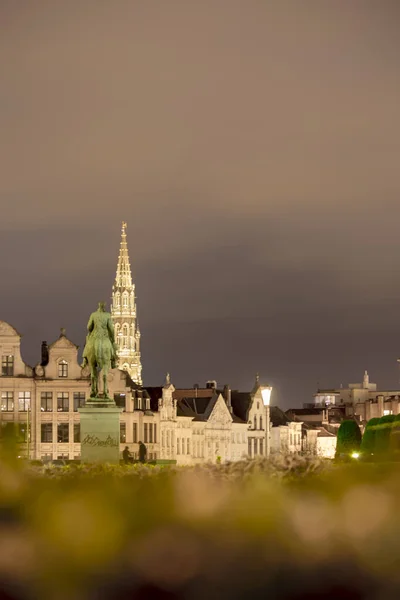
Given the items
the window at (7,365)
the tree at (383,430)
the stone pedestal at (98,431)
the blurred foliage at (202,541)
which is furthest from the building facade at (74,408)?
the blurred foliage at (202,541)

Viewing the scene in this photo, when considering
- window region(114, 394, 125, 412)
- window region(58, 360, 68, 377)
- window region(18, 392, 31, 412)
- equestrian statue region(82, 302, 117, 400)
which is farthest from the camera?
window region(114, 394, 125, 412)

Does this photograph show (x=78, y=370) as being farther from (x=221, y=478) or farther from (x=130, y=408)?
(x=221, y=478)

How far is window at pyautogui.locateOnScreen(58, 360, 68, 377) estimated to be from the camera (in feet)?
313

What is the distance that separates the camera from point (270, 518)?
865 cm

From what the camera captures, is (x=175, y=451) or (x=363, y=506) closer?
(x=363, y=506)

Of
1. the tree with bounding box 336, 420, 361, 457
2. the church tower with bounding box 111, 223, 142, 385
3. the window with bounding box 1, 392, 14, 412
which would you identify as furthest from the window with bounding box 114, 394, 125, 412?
the church tower with bounding box 111, 223, 142, 385

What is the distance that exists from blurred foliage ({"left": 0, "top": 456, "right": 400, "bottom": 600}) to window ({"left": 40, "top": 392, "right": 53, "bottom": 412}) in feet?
285

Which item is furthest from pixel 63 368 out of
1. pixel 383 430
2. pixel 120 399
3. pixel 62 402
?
pixel 383 430

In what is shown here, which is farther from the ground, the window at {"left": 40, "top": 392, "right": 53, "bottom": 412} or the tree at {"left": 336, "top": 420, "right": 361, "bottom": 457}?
the window at {"left": 40, "top": 392, "right": 53, "bottom": 412}

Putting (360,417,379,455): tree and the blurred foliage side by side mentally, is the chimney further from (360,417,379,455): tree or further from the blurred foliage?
the blurred foliage

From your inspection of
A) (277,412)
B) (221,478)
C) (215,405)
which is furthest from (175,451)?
(221,478)

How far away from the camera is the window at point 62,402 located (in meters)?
96.2

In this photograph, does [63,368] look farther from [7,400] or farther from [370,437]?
[370,437]

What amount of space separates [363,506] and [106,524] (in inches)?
69.5
